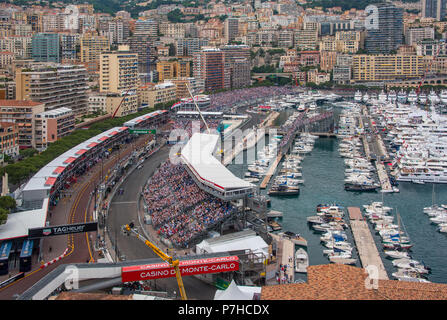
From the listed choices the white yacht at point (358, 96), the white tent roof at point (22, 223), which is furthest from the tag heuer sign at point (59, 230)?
the white yacht at point (358, 96)

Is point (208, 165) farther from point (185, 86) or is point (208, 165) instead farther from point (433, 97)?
point (433, 97)

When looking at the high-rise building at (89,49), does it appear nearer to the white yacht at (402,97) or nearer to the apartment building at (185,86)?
the apartment building at (185,86)

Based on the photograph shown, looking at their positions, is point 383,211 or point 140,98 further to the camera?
point 140,98

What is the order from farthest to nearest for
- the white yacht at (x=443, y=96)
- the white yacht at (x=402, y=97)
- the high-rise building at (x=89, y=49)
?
1. the high-rise building at (x=89, y=49)
2. the white yacht at (x=402, y=97)
3. the white yacht at (x=443, y=96)

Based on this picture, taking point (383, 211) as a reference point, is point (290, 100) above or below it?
above

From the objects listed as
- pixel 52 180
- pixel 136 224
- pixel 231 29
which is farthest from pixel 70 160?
pixel 231 29

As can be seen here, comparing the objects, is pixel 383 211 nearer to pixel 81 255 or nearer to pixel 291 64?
pixel 81 255
